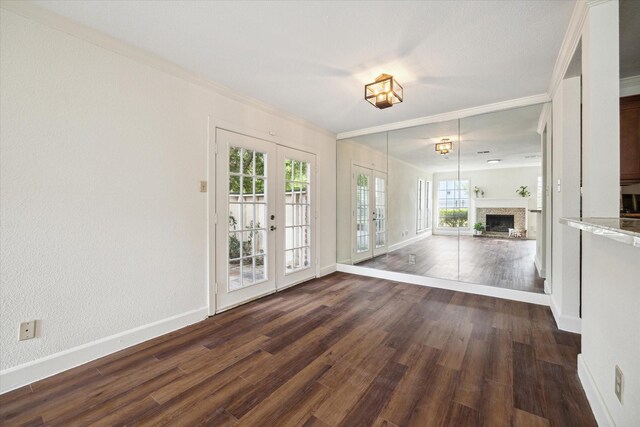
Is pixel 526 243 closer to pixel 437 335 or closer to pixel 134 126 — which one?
pixel 437 335

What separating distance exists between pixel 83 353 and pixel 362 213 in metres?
4.08

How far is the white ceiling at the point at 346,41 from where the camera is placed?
5.96ft

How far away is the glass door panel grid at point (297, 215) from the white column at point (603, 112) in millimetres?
3075

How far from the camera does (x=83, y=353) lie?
200 cm

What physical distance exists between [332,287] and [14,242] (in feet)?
10.6

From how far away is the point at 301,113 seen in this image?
12.5ft

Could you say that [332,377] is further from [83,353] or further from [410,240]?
[410,240]

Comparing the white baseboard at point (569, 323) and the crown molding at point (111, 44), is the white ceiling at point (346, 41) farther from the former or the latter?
the white baseboard at point (569, 323)

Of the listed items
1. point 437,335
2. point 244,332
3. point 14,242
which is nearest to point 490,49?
point 437,335

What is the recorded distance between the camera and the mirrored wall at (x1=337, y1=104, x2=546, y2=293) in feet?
13.4

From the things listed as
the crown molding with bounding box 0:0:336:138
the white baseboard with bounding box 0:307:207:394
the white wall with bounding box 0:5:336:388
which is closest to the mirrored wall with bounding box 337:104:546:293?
the crown molding with bounding box 0:0:336:138

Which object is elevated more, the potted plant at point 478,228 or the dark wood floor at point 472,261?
the potted plant at point 478,228

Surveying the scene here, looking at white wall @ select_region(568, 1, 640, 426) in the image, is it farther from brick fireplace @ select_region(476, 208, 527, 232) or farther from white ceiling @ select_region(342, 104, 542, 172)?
brick fireplace @ select_region(476, 208, 527, 232)

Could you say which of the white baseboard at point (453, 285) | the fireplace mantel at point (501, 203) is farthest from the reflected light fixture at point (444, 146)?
the white baseboard at point (453, 285)
